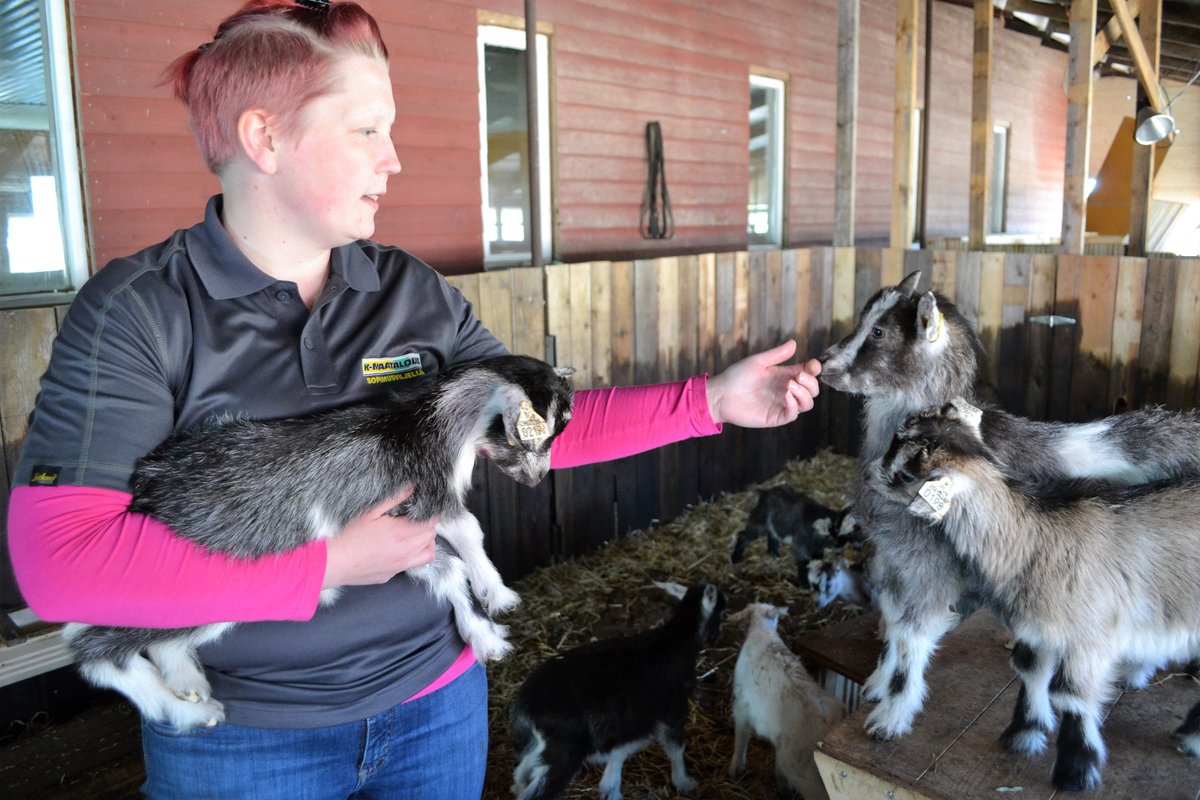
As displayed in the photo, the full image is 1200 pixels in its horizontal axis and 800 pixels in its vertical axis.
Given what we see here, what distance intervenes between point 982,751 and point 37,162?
4803mm

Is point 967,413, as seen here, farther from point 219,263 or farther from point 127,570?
point 127,570

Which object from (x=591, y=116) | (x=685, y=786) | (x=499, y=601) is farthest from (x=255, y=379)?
(x=591, y=116)

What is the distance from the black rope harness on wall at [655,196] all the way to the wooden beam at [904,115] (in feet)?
6.71

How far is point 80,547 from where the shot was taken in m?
1.36

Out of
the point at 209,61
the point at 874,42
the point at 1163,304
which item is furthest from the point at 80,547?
the point at 874,42

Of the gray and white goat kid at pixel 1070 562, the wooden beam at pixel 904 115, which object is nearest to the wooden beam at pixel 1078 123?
the wooden beam at pixel 904 115

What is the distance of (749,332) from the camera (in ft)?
22.2

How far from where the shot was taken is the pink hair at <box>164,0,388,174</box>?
1529mm

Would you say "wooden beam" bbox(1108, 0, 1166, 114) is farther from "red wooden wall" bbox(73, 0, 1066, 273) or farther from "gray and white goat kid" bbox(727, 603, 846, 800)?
"gray and white goat kid" bbox(727, 603, 846, 800)

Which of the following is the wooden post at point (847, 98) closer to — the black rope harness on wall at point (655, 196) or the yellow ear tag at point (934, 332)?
the black rope harness on wall at point (655, 196)

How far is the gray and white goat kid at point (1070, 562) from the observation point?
7.50ft

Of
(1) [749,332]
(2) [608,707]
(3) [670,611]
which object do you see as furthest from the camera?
(1) [749,332]

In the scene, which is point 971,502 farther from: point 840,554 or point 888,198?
point 888,198

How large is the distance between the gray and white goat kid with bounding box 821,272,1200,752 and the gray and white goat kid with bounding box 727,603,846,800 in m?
0.48
